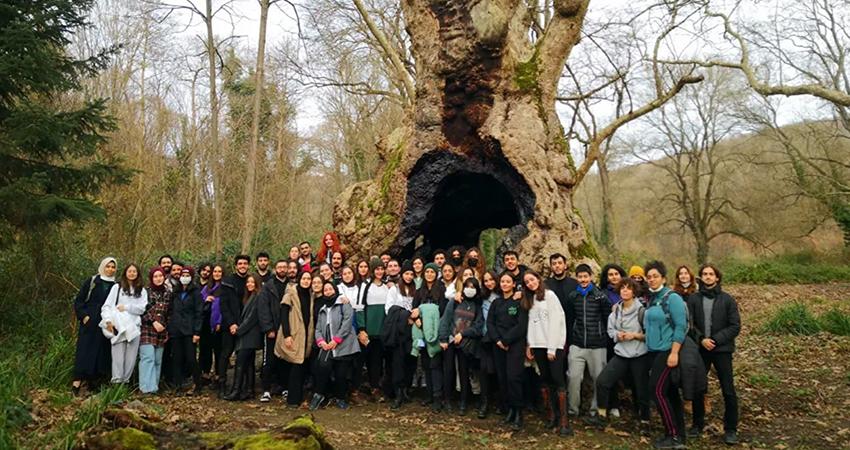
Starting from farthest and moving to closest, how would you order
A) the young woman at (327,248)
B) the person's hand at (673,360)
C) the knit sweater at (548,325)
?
the young woman at (327,248), the knit sweater at (548,325), the person's hand at (673,360)

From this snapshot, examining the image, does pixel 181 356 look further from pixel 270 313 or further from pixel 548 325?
pixel 548 325

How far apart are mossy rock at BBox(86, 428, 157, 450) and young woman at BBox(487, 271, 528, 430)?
337 centimetres

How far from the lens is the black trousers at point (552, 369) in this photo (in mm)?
5711

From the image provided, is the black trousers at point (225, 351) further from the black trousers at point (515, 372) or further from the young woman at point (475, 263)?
the black trousers at point (515, 372)

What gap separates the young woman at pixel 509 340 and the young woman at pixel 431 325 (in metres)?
0.79

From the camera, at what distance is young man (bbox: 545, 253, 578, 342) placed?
240 inches

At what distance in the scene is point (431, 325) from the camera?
656 centimetres

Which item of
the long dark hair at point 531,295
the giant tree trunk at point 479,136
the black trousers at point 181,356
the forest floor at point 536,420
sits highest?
the giant tree trunk at point 479,136

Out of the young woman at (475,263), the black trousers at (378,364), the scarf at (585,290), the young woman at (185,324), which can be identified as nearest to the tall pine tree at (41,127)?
the young woman at (185,324)

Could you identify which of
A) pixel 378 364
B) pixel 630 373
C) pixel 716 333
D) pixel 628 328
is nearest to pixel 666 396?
pixel 630 373

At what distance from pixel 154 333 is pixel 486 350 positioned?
4050 millimetres

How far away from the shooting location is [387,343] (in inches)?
265

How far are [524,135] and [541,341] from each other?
3515 mm

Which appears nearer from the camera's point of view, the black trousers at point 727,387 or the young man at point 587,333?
the black trousers at point 727,387
